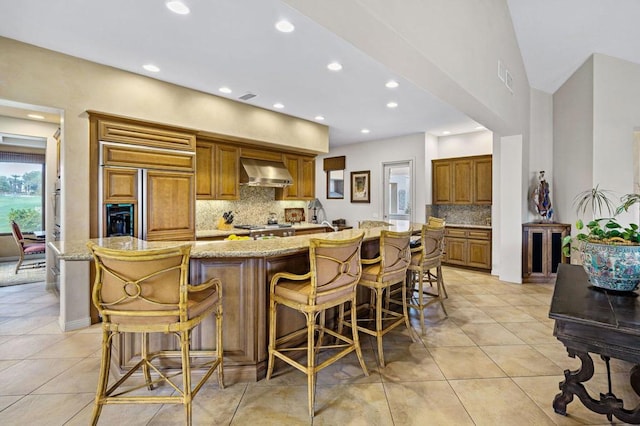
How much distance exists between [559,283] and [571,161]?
373cm

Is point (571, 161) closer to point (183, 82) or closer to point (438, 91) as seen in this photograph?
point (438, 91)

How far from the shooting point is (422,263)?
3.10 m

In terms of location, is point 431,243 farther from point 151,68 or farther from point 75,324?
point 75,324

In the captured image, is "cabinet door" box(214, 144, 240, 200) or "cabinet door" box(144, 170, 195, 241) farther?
"cabinet door" box(214, 144, 240, 200)

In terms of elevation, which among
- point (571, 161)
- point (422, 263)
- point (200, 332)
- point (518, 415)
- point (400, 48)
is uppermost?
point (400, 48)

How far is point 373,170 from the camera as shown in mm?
7262

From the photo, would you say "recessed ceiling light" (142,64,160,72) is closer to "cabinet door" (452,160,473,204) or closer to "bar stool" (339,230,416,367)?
"bar stool" (339,230,416,367)

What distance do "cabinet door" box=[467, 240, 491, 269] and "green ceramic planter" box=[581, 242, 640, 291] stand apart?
3.89 meters

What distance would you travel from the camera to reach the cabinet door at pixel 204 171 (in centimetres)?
455

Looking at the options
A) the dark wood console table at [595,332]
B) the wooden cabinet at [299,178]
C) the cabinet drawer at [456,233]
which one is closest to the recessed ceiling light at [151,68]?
the wooden cabinet at [299,178]

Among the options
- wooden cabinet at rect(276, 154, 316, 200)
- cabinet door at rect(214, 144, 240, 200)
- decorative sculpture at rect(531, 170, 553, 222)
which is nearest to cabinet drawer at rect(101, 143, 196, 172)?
cabinet door at rect(214, 144, 240, 200)

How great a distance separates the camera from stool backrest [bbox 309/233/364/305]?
2.00 meters

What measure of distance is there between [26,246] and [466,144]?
903cm

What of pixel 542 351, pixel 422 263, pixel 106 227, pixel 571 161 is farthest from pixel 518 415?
pixel 571 161
